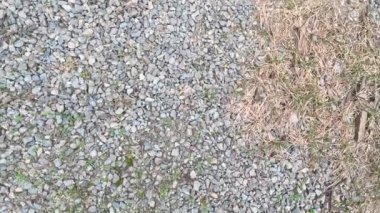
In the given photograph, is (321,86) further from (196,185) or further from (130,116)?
(130,116)

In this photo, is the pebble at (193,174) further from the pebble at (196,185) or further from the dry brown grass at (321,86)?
the dry brown grass at (321,86)

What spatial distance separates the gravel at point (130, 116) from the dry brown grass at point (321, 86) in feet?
0.56

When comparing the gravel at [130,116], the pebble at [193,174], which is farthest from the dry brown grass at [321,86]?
the pebble at [193,174]

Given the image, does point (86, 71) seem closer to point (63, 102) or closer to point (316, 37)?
point (63, 102)

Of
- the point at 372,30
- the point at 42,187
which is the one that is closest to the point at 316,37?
the point at 372,30

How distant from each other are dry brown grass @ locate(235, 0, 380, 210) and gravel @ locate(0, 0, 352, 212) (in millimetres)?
172

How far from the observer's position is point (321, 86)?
4.33 m

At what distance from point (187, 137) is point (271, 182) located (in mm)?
730

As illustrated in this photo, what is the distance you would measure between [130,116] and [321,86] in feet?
5.26

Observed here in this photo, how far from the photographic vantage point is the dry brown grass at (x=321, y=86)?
13.7 feet

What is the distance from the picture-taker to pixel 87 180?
370 cm

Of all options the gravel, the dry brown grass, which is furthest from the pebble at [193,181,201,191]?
the dry brown grass

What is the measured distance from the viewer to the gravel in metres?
3.68

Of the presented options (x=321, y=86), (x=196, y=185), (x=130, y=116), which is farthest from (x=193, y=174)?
(x=321, y=86)
